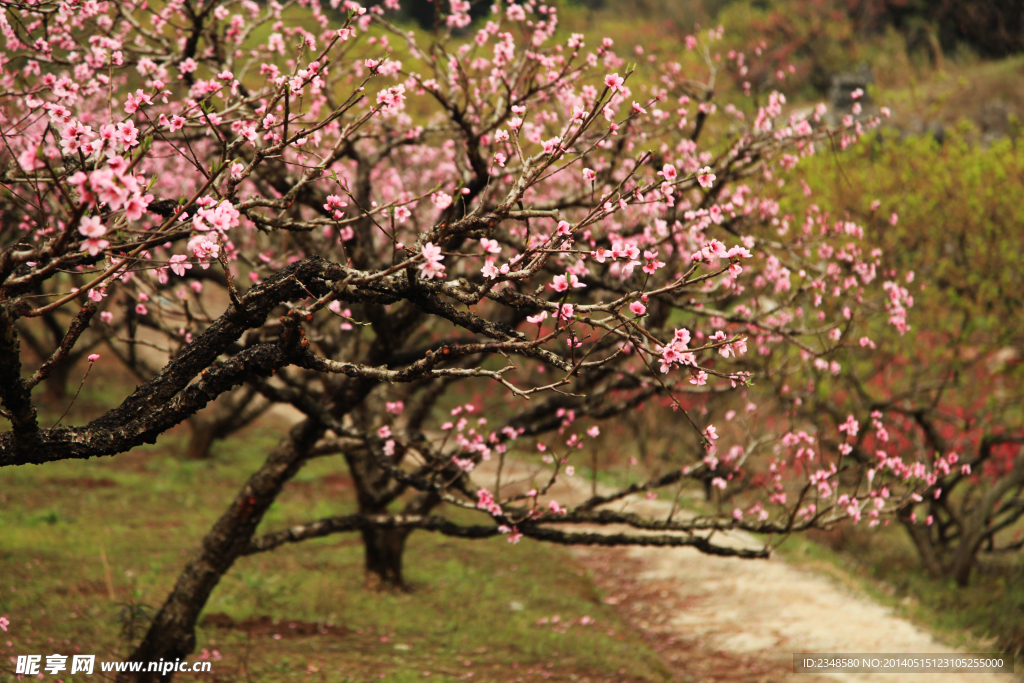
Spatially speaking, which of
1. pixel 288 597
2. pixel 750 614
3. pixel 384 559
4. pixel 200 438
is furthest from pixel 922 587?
pixel 200 438

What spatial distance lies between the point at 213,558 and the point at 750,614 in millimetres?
7290

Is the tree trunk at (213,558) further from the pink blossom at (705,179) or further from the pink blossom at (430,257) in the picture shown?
the pink blossom at (705,179)

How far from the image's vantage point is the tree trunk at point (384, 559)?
375 inches

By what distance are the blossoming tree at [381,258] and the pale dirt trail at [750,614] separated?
96.7 inches

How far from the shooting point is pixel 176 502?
11953mm

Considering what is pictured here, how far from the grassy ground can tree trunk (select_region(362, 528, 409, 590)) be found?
6.9 inches

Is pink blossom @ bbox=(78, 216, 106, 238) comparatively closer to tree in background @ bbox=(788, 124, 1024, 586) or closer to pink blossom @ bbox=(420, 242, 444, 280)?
pink blossom @ bbox=(420, 242, 444, 280)

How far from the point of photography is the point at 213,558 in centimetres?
623

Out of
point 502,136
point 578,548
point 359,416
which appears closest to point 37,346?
point 359,416

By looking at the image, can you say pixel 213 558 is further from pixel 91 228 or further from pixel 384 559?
pixel 91 228

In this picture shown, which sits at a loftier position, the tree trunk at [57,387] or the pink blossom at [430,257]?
the tree trunk at [57,387]

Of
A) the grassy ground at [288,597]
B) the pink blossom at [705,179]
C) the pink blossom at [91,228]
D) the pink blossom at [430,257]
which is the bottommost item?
the grassy ground at [288,597]

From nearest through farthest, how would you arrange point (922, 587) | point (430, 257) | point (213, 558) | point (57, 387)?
1. point (430, 257)
2. point (213, 558)
3. point (922, 587)
4. point (57, 387)

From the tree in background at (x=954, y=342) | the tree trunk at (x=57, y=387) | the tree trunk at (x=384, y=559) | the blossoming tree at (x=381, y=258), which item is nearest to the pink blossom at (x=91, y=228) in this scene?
the blossoming tree at (x=381, y=258)
